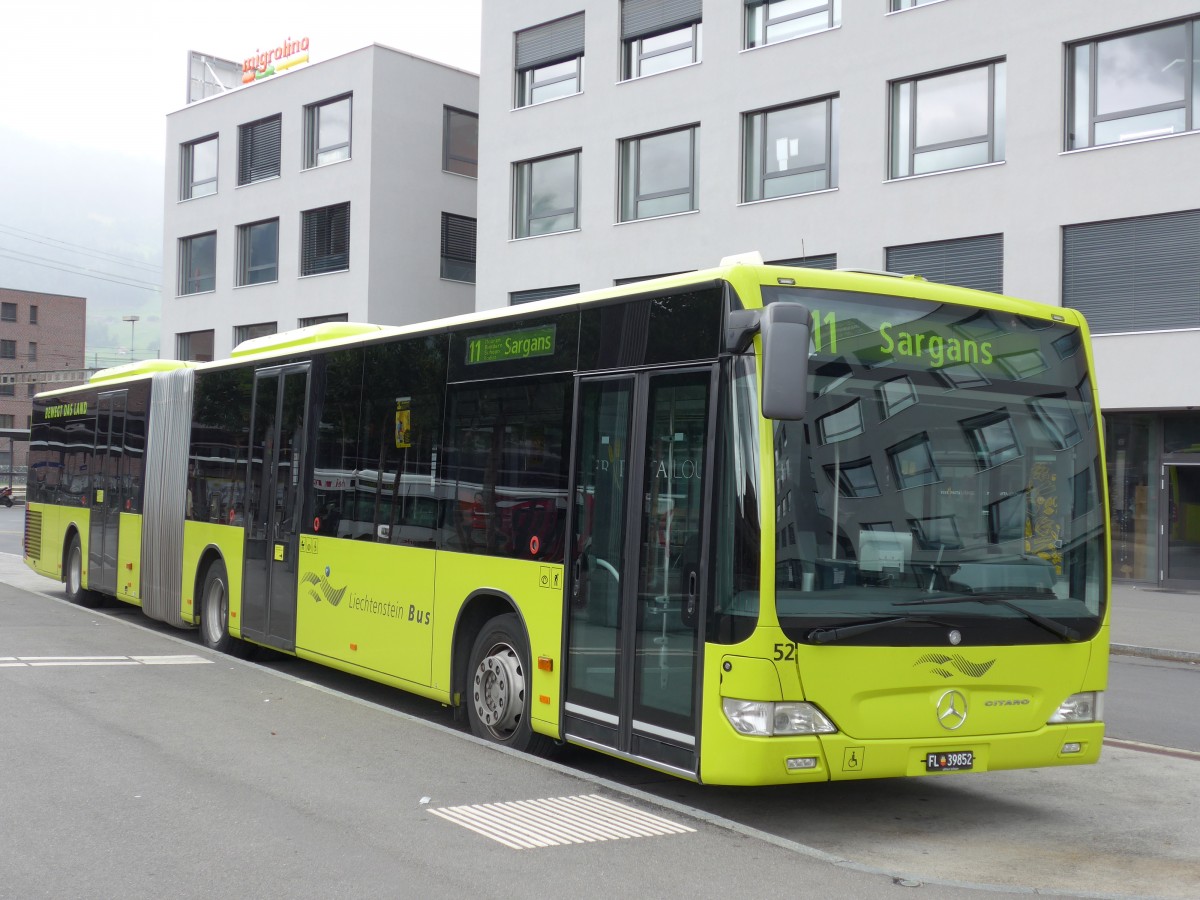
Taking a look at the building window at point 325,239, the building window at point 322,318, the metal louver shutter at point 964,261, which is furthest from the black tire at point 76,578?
the building window at point 325,239

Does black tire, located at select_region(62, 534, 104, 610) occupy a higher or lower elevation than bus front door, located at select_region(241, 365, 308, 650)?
lower

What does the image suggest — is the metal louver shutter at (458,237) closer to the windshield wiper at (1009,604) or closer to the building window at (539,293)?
the building window at (539,293)

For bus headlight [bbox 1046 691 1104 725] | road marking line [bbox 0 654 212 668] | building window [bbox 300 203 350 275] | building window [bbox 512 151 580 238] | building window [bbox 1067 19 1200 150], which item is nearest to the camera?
bus headlight [bbox 1046 691 1104 725]

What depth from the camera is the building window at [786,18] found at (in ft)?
91.5

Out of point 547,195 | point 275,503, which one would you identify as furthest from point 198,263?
point 275,503

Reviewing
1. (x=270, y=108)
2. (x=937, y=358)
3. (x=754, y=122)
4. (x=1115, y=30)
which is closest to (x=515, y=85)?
(x=754, y=122)

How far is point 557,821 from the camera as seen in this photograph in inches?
257

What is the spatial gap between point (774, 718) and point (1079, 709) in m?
1.97

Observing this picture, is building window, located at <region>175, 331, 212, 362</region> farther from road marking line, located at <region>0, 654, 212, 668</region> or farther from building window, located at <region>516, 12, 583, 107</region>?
road marking line, located at <region>0, 654, 212, 668</region>

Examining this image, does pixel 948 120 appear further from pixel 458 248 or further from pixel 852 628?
pixel 852 628

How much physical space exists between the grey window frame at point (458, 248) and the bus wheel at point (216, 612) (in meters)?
28.3

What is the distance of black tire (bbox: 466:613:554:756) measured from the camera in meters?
8.25

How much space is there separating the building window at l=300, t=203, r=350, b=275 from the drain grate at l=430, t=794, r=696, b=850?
115 ft

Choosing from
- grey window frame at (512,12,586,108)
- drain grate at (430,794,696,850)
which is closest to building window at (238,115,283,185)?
grey window frame at (512,12,586,108)
